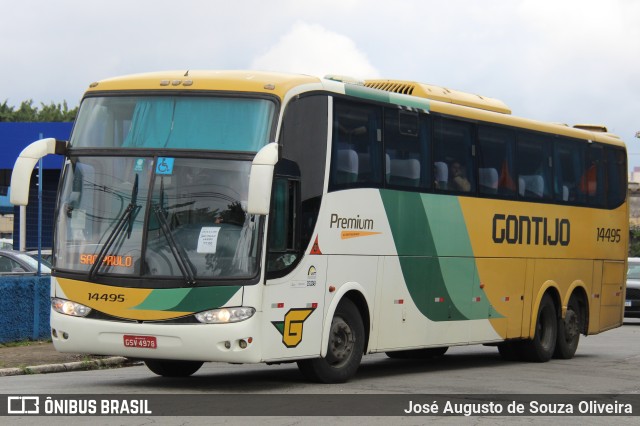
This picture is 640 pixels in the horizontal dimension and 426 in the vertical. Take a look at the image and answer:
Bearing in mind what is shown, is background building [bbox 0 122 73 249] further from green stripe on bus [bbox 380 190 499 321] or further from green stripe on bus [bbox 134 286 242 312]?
green stripe on bus [bbox 134 286 242 312]

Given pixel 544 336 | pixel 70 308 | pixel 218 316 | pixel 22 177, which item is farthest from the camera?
pixel 544 336

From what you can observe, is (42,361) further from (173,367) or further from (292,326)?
Result: (292,326)

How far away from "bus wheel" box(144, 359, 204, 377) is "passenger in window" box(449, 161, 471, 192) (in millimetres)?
4504

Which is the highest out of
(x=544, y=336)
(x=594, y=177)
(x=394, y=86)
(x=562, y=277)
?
(x=394, y=86)

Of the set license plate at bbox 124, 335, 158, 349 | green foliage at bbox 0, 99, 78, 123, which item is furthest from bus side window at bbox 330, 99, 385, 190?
green foliage at bbox 0, 99, 78, 123

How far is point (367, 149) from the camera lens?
1560 centimetres

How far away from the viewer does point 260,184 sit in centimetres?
Result: 1274

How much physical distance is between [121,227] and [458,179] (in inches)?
235

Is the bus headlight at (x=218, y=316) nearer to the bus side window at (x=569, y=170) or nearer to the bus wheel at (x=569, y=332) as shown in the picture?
the bus side window at (x=569, y=170)

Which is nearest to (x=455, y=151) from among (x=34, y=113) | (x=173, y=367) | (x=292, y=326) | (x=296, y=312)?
(x=296, y=312)

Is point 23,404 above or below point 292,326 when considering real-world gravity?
below

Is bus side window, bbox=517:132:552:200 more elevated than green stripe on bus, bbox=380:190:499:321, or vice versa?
bus side window, bbox=517:132:552:200

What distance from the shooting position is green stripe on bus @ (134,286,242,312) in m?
13.2
